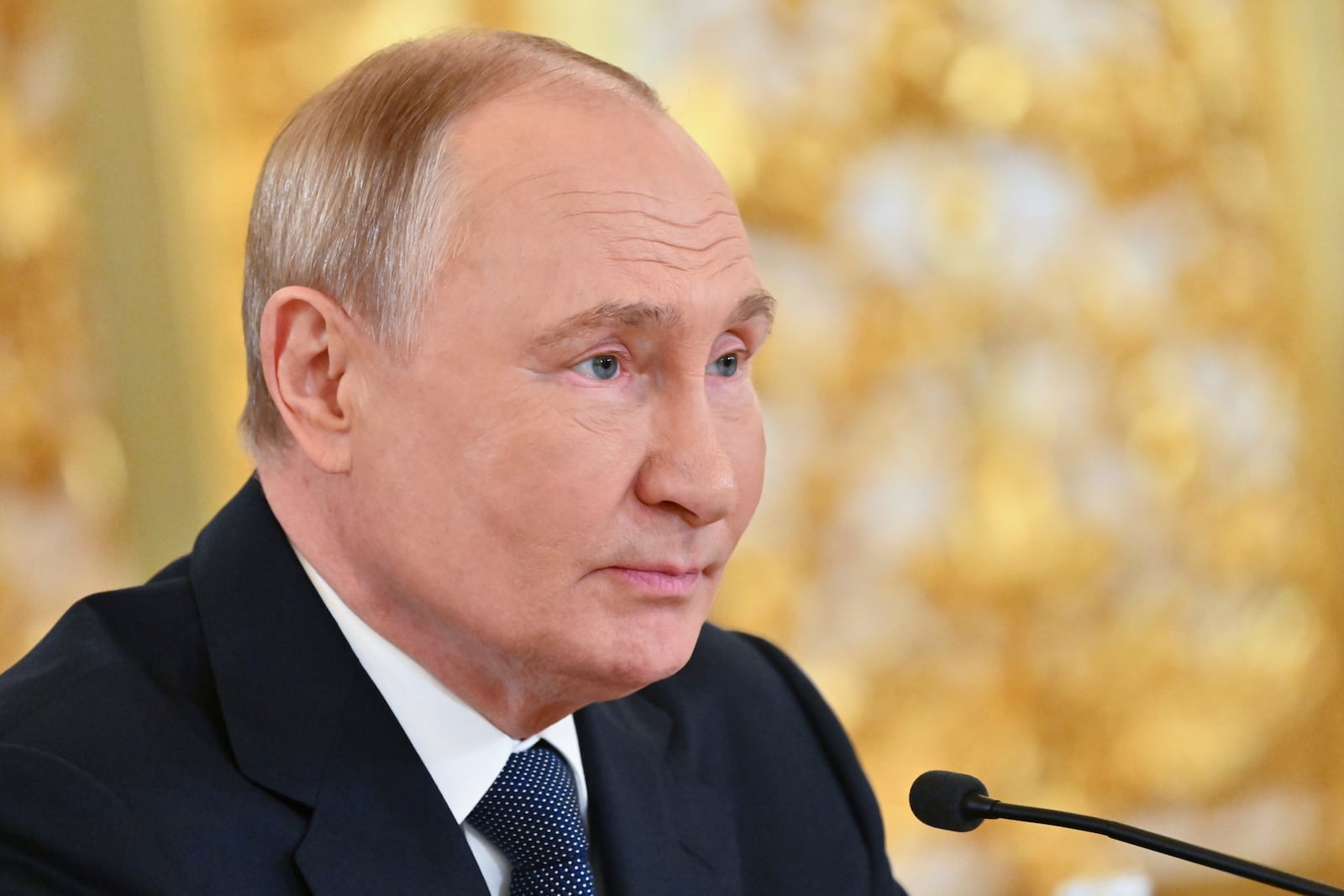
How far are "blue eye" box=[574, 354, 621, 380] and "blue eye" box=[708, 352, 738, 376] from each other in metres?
0.12

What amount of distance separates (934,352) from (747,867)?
207 cm

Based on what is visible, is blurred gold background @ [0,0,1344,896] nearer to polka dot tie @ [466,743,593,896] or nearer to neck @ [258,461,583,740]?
neck @ [258,461,583,740]

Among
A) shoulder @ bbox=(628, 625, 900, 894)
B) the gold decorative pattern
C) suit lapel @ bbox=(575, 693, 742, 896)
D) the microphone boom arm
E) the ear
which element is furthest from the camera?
the gold decorative pattern

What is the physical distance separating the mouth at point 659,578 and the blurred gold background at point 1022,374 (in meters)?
1.85

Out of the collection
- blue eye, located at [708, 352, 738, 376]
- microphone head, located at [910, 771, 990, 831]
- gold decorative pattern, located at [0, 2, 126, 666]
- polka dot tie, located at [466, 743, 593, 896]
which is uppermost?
gold decorative pattern, located at [0, 2, 126, 666]

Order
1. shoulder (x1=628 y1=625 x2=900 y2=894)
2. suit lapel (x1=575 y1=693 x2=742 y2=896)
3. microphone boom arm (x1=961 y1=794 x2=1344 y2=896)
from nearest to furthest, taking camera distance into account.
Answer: microphone boom arm (x1=961 y1=794 x2=1344 y2=896) → suit lapel (x1=575 y1=693 x2=742 y2=896) → shoulder (x1=628 y1=625 x2=900 y2=894)

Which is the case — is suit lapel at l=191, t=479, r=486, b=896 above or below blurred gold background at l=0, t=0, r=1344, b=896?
below

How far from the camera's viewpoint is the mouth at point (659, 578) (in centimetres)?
145

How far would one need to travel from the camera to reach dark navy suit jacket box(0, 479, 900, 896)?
1.32m

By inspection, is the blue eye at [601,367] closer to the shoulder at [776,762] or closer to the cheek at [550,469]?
the cheek at [550,469]

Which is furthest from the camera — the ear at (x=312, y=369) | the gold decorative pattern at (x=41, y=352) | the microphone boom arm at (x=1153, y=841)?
the gold decorative pattern at (x=41, y=352)

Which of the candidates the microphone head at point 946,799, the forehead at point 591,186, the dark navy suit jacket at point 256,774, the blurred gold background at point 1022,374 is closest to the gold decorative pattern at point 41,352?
the blurred gold background at point 1022,374

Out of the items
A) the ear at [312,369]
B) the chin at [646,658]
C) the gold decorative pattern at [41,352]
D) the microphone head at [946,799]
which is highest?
the gold decorative pattern at [41,352]

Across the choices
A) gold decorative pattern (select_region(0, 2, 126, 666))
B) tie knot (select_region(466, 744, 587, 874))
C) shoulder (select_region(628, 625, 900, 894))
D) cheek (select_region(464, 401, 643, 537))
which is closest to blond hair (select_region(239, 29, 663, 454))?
cheek (select_region(464, 401, 643, 537))
